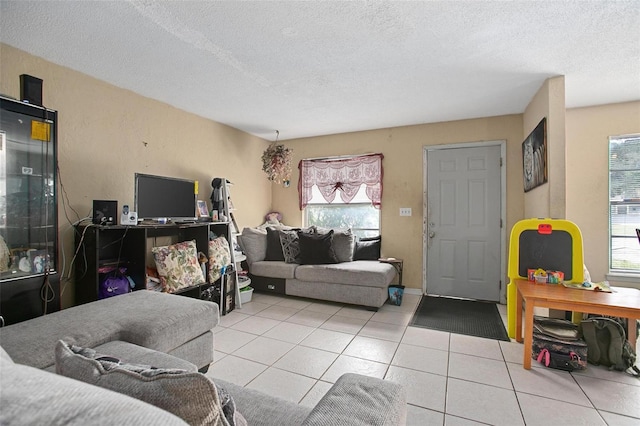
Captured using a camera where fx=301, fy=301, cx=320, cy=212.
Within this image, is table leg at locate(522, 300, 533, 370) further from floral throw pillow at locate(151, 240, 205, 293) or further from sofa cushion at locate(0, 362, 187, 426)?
floral throw pillow at locate(151, 240, 205, 293)

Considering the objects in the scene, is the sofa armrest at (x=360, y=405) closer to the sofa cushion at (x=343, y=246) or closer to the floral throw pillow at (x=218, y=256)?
the floral throw pillow at (x=218, y=256)

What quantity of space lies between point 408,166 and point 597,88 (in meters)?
2.14

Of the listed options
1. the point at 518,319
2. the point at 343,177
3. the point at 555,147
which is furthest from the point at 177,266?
the point at 555,147

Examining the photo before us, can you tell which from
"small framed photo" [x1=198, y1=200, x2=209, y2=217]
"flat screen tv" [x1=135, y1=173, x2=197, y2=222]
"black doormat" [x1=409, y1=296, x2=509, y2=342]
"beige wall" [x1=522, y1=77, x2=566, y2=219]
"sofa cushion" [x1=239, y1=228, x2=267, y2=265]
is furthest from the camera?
"sofa cushion" [x1=239, y1=228, x2=267, y2=265]

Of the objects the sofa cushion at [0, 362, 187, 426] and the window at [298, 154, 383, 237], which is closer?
the sofa cushion at [0, 362, 187, 426]

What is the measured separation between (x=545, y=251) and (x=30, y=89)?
4.26 metres

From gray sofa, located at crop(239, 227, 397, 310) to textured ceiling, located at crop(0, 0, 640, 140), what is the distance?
190 cm

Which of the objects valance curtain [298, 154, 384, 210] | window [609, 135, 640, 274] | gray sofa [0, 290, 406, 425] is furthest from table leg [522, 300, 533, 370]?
valance curtain [298, 154, 384, 210]

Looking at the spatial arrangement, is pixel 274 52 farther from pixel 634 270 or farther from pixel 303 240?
pixel 634 270

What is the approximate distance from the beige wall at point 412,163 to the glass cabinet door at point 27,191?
11.9 ft

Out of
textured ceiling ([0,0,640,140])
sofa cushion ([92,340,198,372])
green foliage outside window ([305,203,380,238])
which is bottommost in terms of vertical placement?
sofa cushion ([92,340,198,372])

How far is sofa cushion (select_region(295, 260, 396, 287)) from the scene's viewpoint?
358cm

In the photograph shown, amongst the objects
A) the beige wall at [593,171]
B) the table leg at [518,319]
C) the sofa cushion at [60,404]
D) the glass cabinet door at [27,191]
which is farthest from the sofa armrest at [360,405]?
the beige wall at [593,171]

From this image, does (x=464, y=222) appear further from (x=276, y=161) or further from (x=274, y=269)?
(x=276, y=161)
